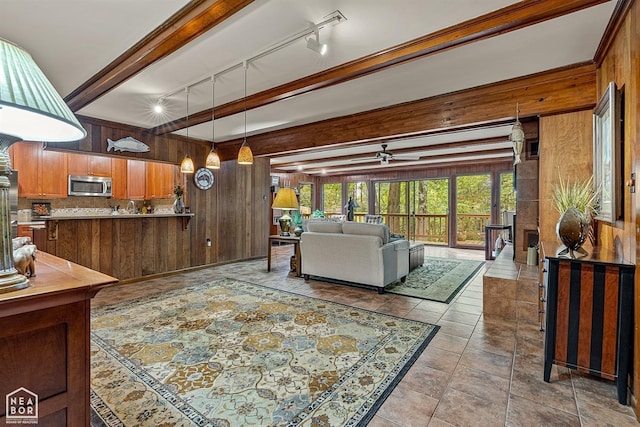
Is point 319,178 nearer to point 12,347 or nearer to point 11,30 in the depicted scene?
point 11,30

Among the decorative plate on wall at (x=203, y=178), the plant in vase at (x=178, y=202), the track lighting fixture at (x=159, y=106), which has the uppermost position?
the track lighting fixture at (x=159, y=106)

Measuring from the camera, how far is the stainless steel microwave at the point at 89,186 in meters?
5.27

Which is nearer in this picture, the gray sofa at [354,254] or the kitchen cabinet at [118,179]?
the gray sofa at [354,254]

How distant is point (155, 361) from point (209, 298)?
1.52 meters

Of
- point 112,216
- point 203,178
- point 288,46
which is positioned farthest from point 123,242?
point 288,46

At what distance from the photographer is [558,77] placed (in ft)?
9.38

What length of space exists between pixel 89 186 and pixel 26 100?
5694 millimetres

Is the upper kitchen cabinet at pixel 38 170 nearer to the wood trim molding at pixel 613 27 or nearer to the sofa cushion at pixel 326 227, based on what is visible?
the sofa cushion at pixel 326 227

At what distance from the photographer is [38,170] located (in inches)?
190

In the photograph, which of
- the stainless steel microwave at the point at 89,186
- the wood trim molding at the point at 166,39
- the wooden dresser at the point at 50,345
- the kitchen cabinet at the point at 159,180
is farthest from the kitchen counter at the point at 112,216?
the wooden dresser at the point at 50,345

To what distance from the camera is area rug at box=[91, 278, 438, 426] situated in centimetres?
171

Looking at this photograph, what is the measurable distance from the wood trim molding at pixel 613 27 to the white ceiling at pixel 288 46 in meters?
0.04

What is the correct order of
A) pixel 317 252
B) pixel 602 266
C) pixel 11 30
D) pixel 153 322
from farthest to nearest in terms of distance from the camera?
1. pixel 317 252
2. pixel 153 322
3. pixel 11 30
4. pixel 602 266

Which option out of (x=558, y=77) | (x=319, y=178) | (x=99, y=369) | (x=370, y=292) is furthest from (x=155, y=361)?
(x=319, y=178)
